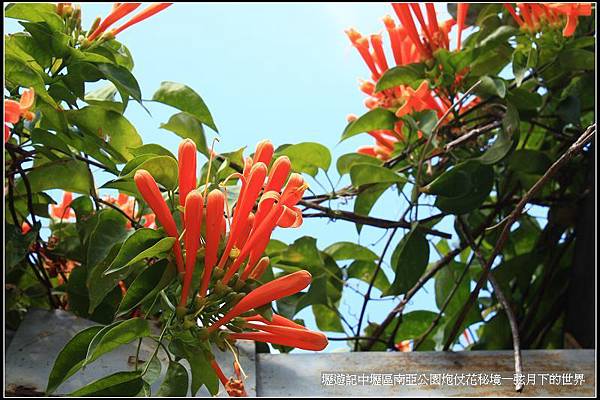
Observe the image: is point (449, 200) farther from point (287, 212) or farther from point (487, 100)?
point (287, 212)

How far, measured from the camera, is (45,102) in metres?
0.85

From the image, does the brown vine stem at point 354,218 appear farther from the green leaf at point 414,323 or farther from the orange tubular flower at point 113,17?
the orange tubular flower at point 113,17

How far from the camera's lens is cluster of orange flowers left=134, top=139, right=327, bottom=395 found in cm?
63

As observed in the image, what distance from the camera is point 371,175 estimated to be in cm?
105

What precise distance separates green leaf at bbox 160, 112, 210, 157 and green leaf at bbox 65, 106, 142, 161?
0.14ft

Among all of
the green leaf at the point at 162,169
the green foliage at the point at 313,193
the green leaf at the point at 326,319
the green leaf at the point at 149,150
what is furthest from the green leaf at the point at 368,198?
the green leaf at the point at 162,169

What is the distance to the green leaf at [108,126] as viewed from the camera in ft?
2.84

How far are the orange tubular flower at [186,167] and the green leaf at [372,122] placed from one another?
48 centimetres

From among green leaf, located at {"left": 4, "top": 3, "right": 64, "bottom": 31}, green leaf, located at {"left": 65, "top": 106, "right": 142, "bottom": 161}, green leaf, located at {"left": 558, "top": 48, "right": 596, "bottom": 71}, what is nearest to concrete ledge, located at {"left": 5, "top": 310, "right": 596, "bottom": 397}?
green leaf, located at {"left": 65, "top": 106, "right": 142, "bottom": 161}

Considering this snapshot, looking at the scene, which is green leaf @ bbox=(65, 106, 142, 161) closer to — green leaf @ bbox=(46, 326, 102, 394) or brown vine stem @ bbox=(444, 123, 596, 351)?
green leaf @ bbox=(46, 326, 102, 394)

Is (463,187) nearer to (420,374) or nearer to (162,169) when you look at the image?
(420,374)

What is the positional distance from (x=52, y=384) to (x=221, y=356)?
0.87 feet

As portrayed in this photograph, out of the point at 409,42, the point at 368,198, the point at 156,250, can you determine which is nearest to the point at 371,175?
the point at 368,198

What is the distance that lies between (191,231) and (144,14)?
0.40m
